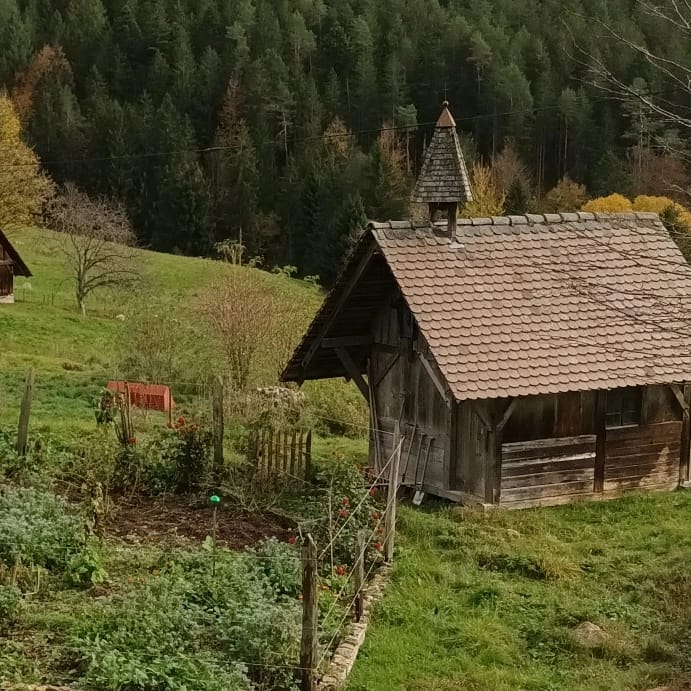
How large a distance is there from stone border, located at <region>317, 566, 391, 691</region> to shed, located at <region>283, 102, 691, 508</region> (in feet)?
10.9

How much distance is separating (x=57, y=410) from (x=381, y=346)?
836 cm

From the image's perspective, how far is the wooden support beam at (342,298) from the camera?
14648mm

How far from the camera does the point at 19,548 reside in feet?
32.8

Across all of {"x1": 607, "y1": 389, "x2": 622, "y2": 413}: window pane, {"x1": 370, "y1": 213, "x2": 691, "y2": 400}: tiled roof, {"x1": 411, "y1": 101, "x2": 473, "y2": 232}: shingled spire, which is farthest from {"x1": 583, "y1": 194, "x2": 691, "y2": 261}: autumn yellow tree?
{"x1": 411, "y1": 101, "x2": 473, "y2": 232}: shingled spire

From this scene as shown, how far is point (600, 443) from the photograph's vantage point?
15.1 m

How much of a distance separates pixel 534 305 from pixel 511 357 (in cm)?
135

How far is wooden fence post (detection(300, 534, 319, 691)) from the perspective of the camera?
7.97 meters

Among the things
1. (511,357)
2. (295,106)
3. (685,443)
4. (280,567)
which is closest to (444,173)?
(511,357)

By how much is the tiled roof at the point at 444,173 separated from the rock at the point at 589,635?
730 cm

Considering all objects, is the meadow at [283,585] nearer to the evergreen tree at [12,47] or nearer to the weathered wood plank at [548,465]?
the weathered wood plank at [548,465]

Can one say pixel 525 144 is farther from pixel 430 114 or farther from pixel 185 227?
pixel 185 227

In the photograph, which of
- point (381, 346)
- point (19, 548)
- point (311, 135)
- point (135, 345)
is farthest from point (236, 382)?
point (311, 135)

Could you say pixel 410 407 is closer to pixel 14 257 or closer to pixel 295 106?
pixel 14 257

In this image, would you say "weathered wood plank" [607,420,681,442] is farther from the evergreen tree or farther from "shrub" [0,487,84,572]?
the evergreen tree
